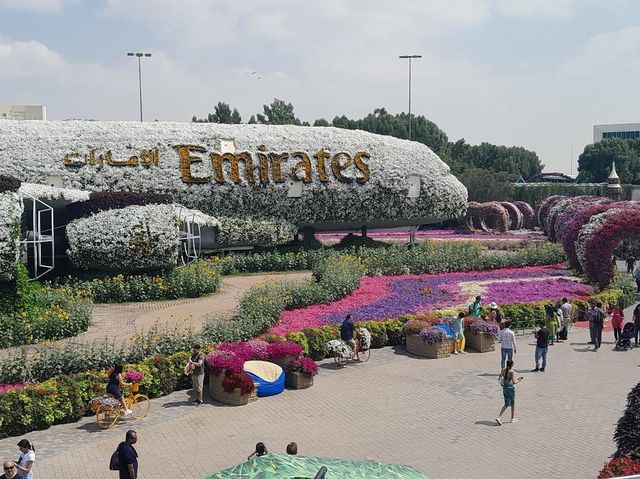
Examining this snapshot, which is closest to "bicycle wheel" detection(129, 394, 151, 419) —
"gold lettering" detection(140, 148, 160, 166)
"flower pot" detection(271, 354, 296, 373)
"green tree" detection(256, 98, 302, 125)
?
"flower pot" detection(271, 354, 296, 373)

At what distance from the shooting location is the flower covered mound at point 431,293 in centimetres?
2003

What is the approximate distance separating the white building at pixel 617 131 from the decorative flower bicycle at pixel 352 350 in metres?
127

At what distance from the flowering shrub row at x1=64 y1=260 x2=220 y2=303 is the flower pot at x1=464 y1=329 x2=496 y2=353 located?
29.7 feet

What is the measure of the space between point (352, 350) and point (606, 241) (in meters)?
12.6

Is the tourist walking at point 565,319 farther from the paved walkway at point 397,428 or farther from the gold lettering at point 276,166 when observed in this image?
the gold lettering at point 276,166

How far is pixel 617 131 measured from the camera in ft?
447

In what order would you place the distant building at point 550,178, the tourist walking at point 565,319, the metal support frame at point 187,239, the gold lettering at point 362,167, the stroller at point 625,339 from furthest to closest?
the distant building at point 550,178
the gold lettering at point 362,167
the metal support frame at point 187,239
the tourist walking at point 565,319
the stroller at point 625,339

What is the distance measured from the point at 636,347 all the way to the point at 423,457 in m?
9.79

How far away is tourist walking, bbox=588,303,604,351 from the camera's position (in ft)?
58.3

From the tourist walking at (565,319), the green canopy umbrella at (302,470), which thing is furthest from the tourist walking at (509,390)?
the tourist walking at (565,319)

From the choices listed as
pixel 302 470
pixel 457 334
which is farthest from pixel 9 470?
pixel 457 334

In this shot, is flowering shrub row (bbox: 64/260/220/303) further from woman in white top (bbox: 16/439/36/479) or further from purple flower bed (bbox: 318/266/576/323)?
woman in white top (bbox: 16/439/36/479)

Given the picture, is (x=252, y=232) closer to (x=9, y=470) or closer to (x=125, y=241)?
(x=125, y=241)

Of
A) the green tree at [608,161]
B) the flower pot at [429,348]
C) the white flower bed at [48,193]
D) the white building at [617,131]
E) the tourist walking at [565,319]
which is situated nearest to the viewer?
the flower pot at [429,348]
